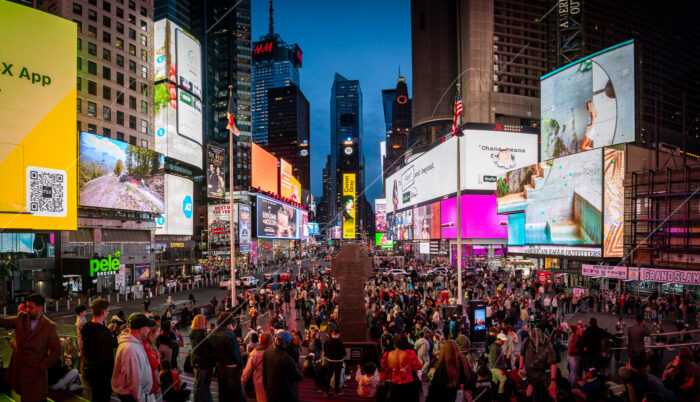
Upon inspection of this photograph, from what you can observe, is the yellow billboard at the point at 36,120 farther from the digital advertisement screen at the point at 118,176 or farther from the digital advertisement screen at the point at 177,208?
the digital advertisement screen at the point at 177,208

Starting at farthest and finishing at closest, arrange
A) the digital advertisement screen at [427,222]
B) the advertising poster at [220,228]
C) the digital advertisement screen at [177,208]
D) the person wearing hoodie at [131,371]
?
1. the digital advertisement screen at [427,222]
2. the advertising poster at [220,228]
3. the digital advertisement screen at [177,208]
4. the person wearing hoodie at [131,371]

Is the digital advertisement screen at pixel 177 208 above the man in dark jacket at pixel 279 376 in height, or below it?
above

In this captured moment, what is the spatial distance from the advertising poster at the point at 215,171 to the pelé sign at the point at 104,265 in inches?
966

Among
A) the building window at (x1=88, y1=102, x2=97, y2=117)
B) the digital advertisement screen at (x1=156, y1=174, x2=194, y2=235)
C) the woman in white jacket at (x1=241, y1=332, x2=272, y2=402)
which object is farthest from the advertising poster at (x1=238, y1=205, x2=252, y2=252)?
the woman in white jacket at (x1=241, y1=332, x2=272, y2=402)

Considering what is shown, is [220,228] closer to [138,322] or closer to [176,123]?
[176,123]

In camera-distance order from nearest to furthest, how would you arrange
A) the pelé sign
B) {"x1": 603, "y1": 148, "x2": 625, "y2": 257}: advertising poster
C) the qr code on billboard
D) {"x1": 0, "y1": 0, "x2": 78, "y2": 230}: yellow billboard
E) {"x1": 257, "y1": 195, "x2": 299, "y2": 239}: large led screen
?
{"x1": 0, "y1": 0, "x2": 78, "y2": 230}: yellow billboard < the qr code on billboard < {"x1": 603, "y1": 148, "x2": 625, "y2": 257}: advertising poster < the pelé sign < {"x1": 257, "y1": 195, "x2": 299, "y2": 239}: large led screen

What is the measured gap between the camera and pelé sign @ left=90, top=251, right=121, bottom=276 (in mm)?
32531

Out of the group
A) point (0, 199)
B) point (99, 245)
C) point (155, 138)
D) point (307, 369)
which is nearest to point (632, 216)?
point (307, 369)

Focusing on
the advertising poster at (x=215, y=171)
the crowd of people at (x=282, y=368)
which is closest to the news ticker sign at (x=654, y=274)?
the crowd of people at (x=282, y=368)

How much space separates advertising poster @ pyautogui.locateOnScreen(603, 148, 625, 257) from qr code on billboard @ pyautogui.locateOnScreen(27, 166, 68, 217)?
40627 millimetres

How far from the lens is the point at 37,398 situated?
5074 mm

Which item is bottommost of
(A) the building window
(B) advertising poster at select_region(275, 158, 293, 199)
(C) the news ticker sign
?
(C) the news ticker sign

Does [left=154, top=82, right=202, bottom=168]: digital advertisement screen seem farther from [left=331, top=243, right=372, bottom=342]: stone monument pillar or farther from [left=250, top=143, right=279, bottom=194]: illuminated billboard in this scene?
[left=331, top=243, right=372, bottom=342]: stone monument pillar

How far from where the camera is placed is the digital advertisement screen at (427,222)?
235 ft
